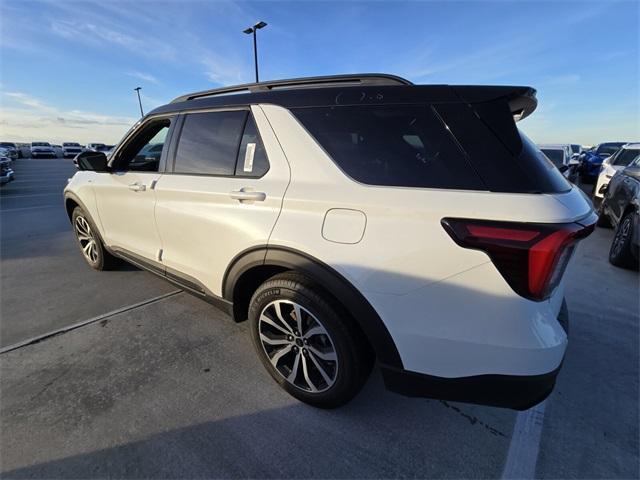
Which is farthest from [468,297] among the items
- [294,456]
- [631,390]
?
[631,390]

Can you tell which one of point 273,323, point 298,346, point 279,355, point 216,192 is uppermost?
point 216,192

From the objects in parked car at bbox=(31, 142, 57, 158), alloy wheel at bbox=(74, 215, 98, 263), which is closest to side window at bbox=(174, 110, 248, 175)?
alloy wheel at bbox=(74, 215, 98, 263)

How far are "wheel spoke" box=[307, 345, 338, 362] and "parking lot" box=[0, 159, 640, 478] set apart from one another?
0.41 meters

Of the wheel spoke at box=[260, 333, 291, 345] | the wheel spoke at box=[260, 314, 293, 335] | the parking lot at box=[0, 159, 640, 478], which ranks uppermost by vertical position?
the wheel spoke at box=[260, 314, 293, 335]

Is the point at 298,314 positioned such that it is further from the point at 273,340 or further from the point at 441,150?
the point at 441,150

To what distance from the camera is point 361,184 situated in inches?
64.0

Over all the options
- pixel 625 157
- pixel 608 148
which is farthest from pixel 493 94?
pixel 608 148

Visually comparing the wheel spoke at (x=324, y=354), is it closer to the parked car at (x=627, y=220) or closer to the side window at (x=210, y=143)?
the side window at (x=210, y=143)

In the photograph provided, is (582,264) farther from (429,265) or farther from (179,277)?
(179,277)

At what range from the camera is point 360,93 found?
1732mm

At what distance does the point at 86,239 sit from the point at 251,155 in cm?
334

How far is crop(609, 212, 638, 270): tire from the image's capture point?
4.12m

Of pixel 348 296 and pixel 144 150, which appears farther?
pixel 144 150

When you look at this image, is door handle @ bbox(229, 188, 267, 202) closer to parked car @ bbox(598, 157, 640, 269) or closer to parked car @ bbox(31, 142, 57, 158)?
parked car @ bbox(598, 157, 640, 269)
